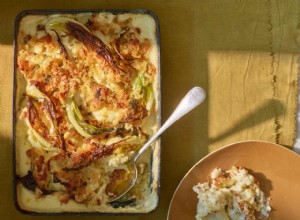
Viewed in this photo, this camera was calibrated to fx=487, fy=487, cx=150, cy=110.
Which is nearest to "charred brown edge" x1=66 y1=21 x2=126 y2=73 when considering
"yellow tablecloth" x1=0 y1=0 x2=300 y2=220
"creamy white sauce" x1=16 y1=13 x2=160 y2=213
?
"creamy white sauce" x1=16 y1=13 x2=160 y2=213

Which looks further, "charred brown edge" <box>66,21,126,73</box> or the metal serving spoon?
"charred brown edge" <box>66,21,126,73</box>

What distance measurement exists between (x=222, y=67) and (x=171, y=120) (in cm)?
42

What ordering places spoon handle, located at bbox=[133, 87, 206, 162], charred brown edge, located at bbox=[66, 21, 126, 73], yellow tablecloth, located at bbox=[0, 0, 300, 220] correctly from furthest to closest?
1. yellow tablecloth, located at bbox=[0, 0, 300, 220]
2. charred brown edge, located at bbox=[66, 21, 126, 73]
3. spoon handle, located at bbox=[133, 87, 206, 162]

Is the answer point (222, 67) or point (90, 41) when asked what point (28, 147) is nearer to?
point (90, 41)

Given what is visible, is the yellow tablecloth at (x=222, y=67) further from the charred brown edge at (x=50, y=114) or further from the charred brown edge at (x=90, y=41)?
the charred brown edge at (x=50, y=114)

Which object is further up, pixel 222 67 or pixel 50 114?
pixel 222 67

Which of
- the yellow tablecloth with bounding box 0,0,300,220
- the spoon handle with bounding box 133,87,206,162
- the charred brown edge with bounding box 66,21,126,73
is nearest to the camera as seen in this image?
the spoon handle with bounding box 133,87,206,162

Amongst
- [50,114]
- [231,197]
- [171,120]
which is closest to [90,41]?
[50,114]

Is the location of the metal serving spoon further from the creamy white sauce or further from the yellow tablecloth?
the yellow tablecloth

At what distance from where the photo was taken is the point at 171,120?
80.4 inches

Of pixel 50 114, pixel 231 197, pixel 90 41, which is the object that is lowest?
pixel 231 197

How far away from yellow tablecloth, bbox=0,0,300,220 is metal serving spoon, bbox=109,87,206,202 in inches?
7.0

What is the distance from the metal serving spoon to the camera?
2.02 metres

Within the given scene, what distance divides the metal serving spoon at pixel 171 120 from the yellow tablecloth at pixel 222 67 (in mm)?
178
